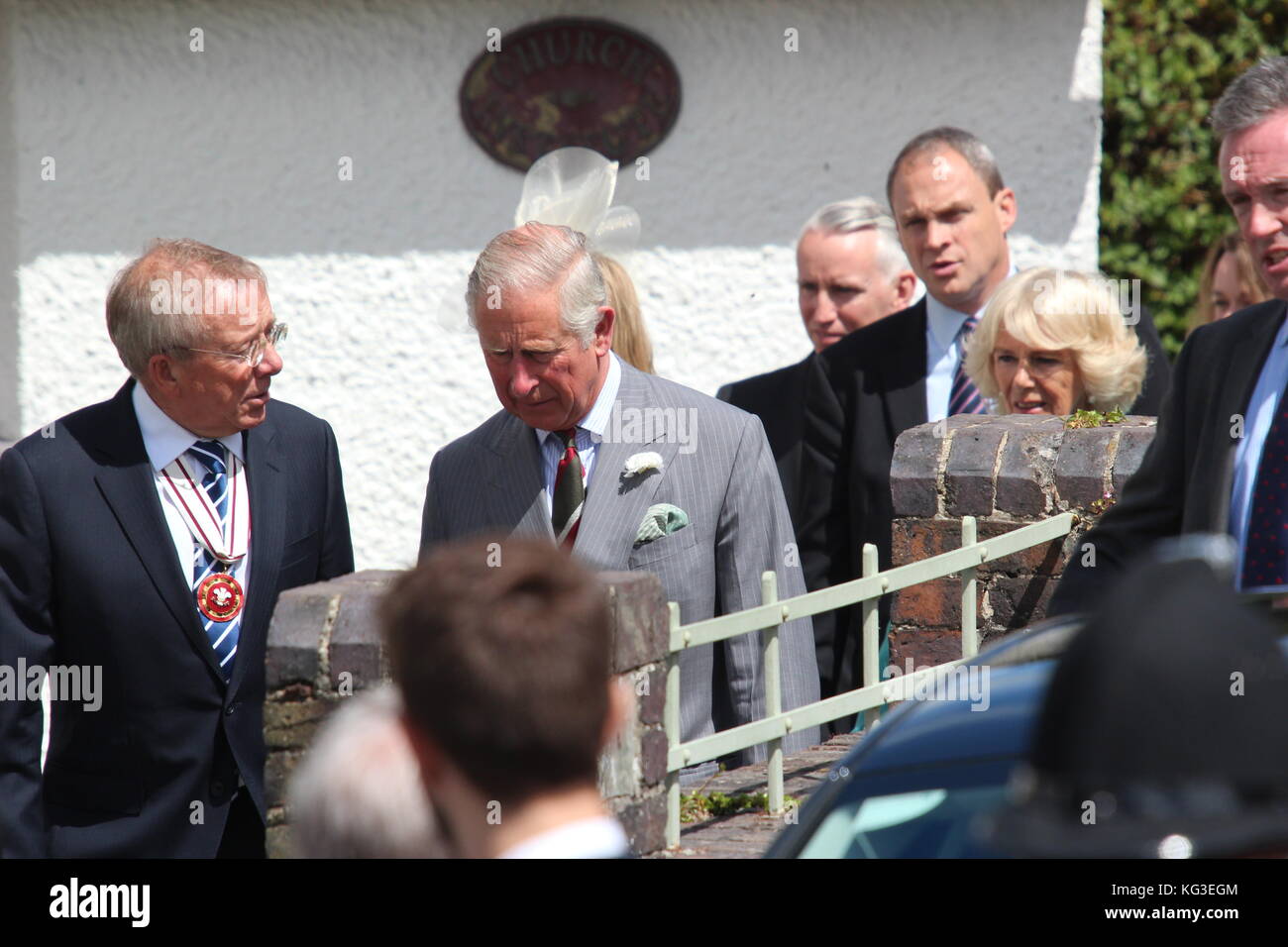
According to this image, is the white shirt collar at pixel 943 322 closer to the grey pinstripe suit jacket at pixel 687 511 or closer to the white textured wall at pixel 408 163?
the grey pinstripe suit jacket at pixel 687 511

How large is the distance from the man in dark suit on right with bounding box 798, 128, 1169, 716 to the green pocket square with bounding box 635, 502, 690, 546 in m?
1.11

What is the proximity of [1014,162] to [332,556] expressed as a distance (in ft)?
14.2

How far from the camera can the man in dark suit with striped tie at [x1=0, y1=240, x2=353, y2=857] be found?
321cm

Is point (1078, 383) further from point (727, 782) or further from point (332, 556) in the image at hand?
point (332, 556)

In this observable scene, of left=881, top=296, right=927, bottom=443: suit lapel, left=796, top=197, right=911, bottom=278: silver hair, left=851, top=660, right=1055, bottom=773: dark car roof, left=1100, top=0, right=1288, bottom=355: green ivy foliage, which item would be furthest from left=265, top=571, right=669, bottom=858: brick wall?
left=1100, top=0, right=1288, bottom=355: green ivy foliage

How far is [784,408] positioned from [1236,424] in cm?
256

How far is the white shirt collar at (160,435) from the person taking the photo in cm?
334

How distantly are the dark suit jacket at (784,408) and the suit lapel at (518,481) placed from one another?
1317 millimetres

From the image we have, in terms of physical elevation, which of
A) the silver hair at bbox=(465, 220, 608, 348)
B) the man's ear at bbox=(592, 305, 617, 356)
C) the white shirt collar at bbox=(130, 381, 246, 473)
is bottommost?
the white shirt collar at bbox=(130, 381, 246, 473)

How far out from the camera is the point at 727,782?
361 cm

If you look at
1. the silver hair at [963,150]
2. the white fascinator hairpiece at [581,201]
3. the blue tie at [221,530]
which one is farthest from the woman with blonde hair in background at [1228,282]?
the blue tie at [221,530]

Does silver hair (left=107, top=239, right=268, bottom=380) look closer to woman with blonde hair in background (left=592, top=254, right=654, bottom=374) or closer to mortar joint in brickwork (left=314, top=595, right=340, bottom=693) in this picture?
mortar joint in brickwork (left=314, top=595, right=340, bottom=693)
